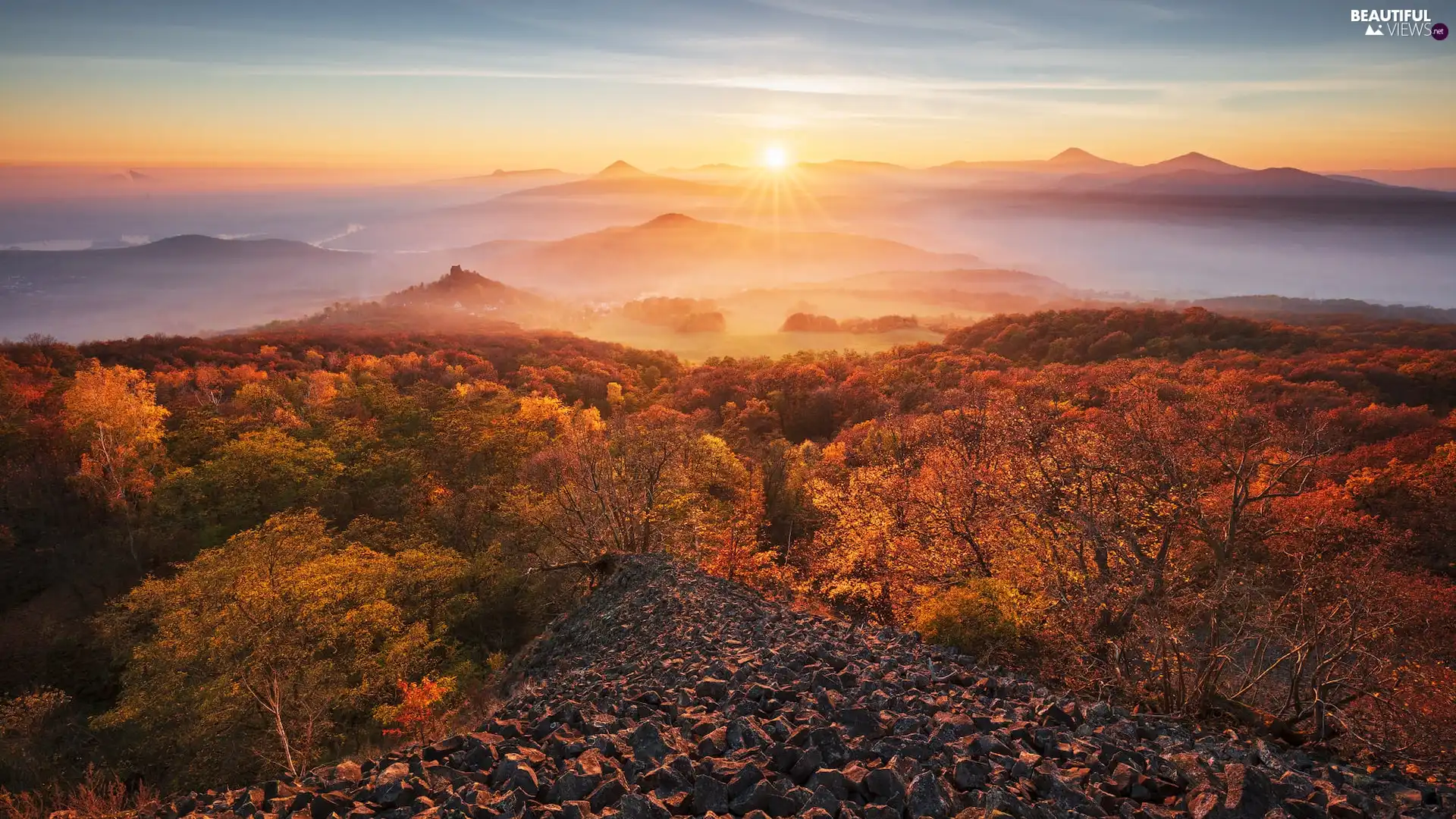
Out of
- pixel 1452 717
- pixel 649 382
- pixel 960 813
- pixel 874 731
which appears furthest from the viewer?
pixel 649 382

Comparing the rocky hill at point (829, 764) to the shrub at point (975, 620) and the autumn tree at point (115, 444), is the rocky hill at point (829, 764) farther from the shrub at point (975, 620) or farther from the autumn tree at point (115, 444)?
the autumn tree at point (115, 444)

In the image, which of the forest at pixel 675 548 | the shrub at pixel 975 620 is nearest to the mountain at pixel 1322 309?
the forest at pixel 675 548

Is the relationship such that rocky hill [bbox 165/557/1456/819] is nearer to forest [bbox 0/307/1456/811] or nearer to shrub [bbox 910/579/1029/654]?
forest [bbox 0/307/1456/811]

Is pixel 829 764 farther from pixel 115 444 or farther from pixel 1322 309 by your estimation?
pixel 1322 309

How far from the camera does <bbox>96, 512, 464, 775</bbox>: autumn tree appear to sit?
22.4m

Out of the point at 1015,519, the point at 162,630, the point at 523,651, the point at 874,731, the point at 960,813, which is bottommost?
the point at 523,651

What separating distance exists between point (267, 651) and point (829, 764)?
23.2 m

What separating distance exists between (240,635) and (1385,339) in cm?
12487

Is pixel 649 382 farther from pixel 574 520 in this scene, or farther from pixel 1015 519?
pixel 1015 519

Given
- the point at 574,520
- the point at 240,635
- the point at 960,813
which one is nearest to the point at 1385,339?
the point at 574,520

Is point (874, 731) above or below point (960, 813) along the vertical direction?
below

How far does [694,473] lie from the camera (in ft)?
128

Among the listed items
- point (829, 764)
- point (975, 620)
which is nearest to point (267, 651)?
point (829, 764)

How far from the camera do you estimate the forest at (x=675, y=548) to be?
17.1 metres
